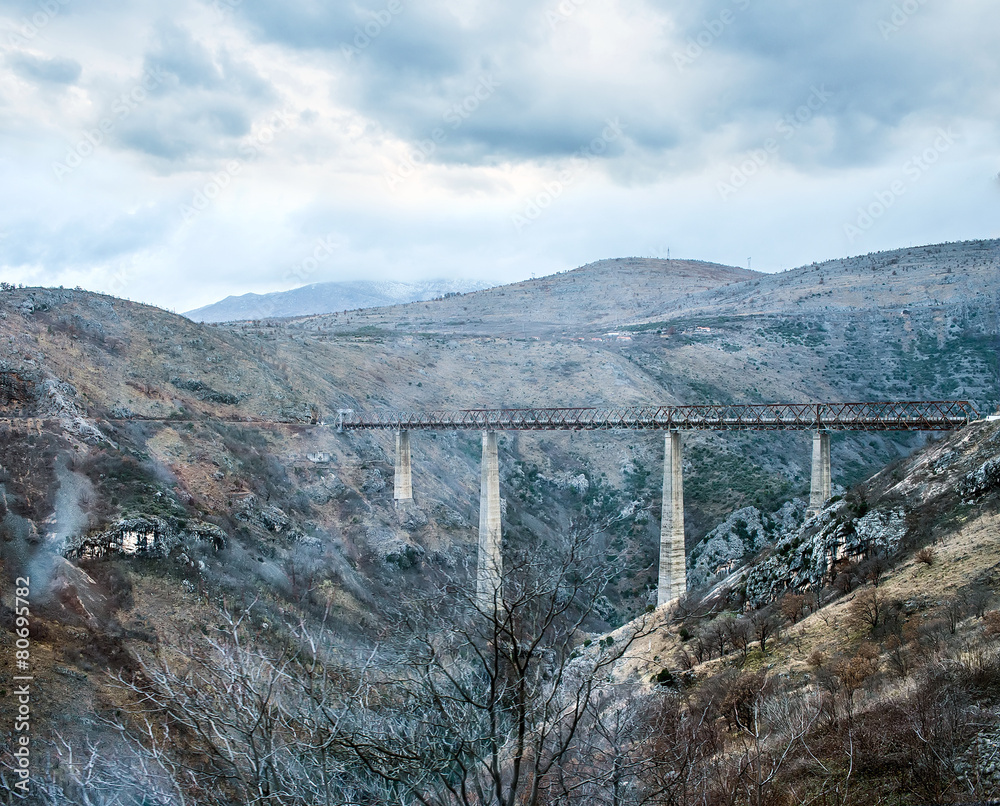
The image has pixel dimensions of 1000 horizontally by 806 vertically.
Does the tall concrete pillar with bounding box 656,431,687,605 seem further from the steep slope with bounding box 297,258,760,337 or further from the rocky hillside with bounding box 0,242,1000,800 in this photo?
the steep slope with bounding box 297,258,760,337

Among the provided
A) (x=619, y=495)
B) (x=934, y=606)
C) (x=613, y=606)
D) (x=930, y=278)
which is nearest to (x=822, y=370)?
(x=930, y=278)

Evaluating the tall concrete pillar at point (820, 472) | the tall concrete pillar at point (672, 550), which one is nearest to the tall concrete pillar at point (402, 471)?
the tall concrete pillar at point (672, 550)

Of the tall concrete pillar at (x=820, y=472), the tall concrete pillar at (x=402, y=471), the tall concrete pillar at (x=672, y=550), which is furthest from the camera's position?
the tall concrete pillar at (x=402, y=471)

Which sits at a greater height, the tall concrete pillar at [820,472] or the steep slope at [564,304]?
the steep slope at [564,304]

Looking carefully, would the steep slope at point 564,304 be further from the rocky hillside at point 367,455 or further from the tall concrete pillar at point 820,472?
the tall concrete pillar at point 820,472

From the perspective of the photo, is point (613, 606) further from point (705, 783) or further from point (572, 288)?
point (572, 288)

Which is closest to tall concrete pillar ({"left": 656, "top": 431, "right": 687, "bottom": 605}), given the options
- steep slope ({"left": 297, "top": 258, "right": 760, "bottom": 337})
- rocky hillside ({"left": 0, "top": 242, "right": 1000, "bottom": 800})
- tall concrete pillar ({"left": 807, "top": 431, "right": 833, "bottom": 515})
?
rocky hillside ({"left": 0, "top": 242, "right": 1000, "bottom": 800})

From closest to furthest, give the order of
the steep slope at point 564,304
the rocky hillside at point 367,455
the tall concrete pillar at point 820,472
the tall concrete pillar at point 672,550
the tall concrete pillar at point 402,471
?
the rocky hillside at point 367,455 < the tall concrete pillar at point 820,472 < the tall concrete pillar at point 672,550 < the tall concrete pillar at point 402,471 < the steep slope at point 564,304

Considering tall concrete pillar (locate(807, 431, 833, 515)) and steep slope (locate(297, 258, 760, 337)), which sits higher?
steep slope (locate(297, 258, 760, 337))

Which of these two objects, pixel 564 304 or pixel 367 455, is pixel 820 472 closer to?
pixel 367 455
